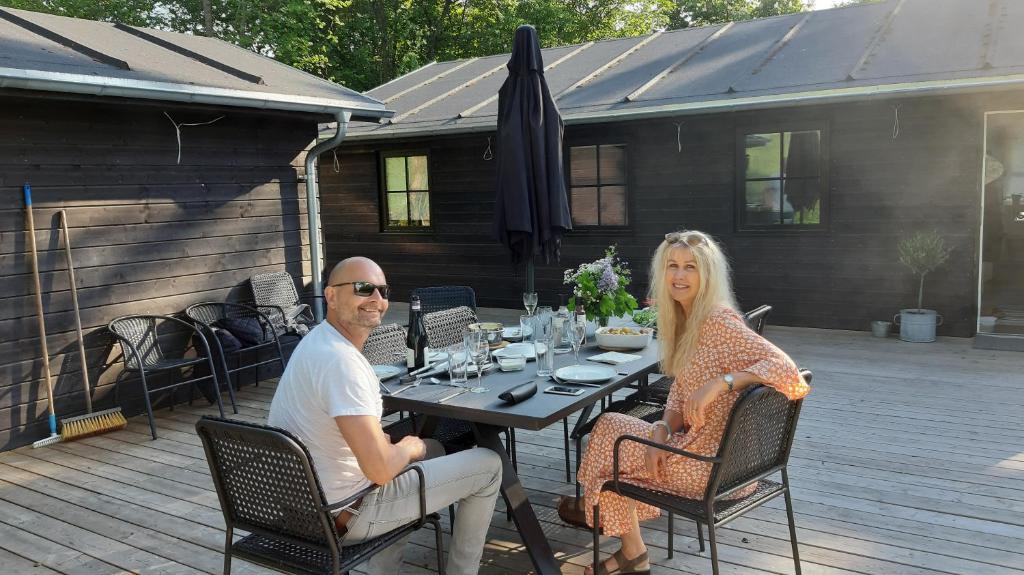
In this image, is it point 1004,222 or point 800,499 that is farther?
point 1004,222

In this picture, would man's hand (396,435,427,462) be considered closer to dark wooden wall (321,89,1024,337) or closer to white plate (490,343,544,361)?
white plate (490,343,544,361)

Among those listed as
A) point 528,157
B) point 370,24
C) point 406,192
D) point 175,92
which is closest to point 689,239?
point 528,157

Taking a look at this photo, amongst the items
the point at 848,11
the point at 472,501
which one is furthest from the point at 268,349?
the point at 848,11

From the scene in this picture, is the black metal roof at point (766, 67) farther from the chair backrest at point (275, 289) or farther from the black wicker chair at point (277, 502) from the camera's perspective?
the black wicker chair at point (277, 502)

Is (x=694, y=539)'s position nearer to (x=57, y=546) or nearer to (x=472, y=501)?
(x=472, y=501)

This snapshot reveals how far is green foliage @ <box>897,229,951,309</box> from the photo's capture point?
6.33m

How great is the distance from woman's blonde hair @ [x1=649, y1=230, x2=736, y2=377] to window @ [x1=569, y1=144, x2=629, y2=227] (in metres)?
5.59

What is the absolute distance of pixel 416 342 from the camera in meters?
3.04

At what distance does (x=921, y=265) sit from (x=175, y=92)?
5.98 m

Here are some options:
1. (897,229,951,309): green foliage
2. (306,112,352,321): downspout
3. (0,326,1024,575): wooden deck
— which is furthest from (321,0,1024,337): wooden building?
(306,112,352,321): downspout

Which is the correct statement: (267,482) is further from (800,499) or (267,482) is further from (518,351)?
(800,499)

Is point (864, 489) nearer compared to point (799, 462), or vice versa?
point (864, 489)

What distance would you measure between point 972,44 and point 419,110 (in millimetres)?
5650

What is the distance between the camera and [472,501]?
245cm
